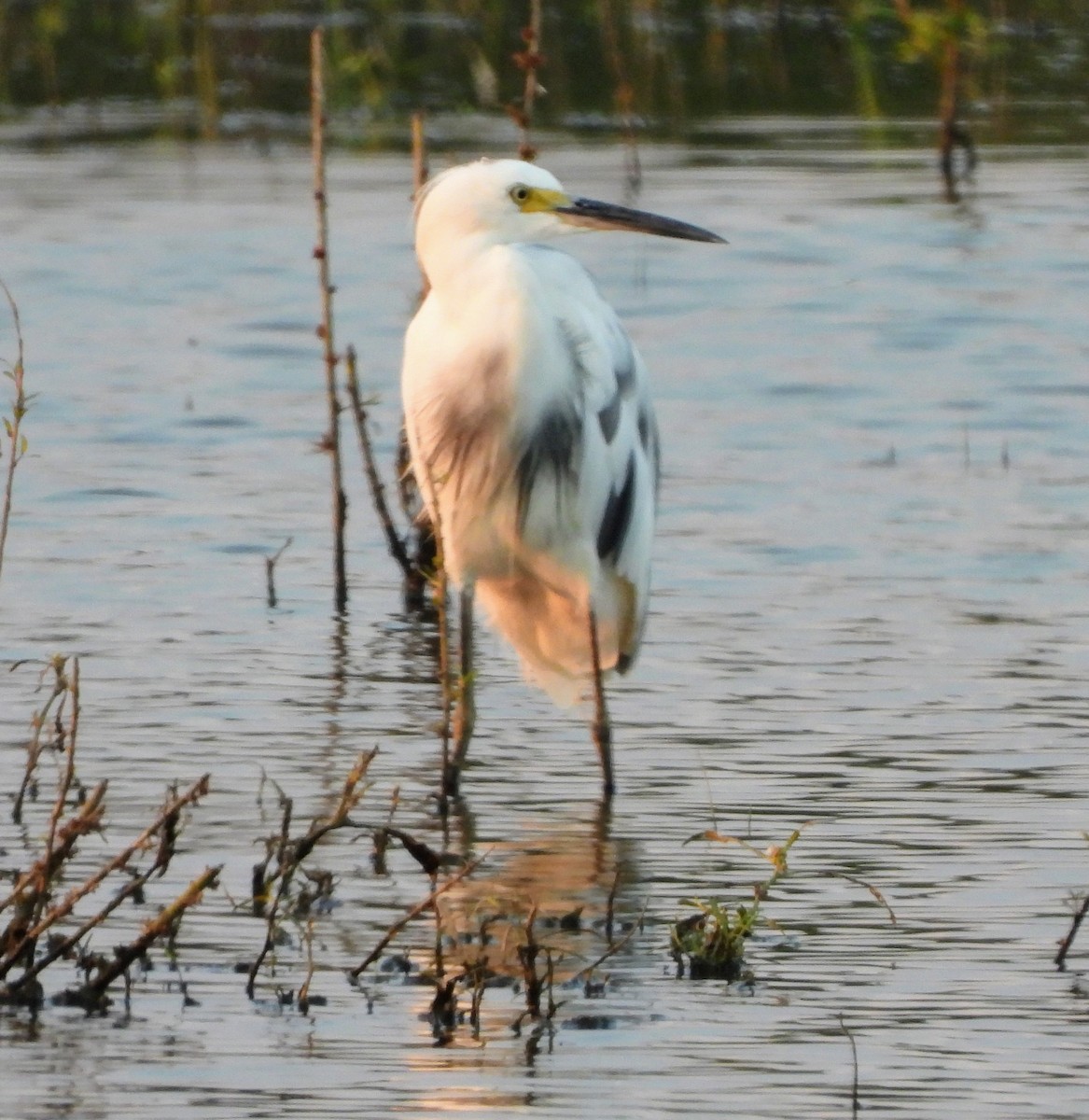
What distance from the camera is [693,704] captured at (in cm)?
694

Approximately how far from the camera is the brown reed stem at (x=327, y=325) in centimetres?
→ 735

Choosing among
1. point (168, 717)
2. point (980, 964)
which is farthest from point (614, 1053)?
point (168, 717)

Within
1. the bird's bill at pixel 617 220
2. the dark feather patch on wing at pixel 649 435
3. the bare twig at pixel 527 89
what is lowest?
the dark feather patch on wing at pixel 649 435

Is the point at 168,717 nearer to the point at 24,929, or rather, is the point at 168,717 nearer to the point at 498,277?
the point at 498,277

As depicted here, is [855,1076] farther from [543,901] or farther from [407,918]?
[543,901]

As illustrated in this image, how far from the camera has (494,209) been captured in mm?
6035

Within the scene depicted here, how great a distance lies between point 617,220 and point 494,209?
331 mm

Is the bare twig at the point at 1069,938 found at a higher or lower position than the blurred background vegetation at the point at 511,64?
lower

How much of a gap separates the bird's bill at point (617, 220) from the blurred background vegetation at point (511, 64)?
10.6 m

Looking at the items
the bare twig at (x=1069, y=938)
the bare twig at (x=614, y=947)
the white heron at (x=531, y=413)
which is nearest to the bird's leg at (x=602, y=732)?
the white heron at (x=531, y=413)

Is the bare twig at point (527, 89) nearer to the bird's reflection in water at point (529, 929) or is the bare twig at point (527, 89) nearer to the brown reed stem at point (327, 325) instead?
the brown reed stem at point (327, 325)

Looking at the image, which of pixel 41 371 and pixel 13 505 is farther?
pixel 41 371

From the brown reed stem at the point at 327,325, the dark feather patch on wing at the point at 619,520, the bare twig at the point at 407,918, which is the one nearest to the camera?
the bare twig at the point at 407,918

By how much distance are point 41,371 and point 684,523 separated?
381cm
